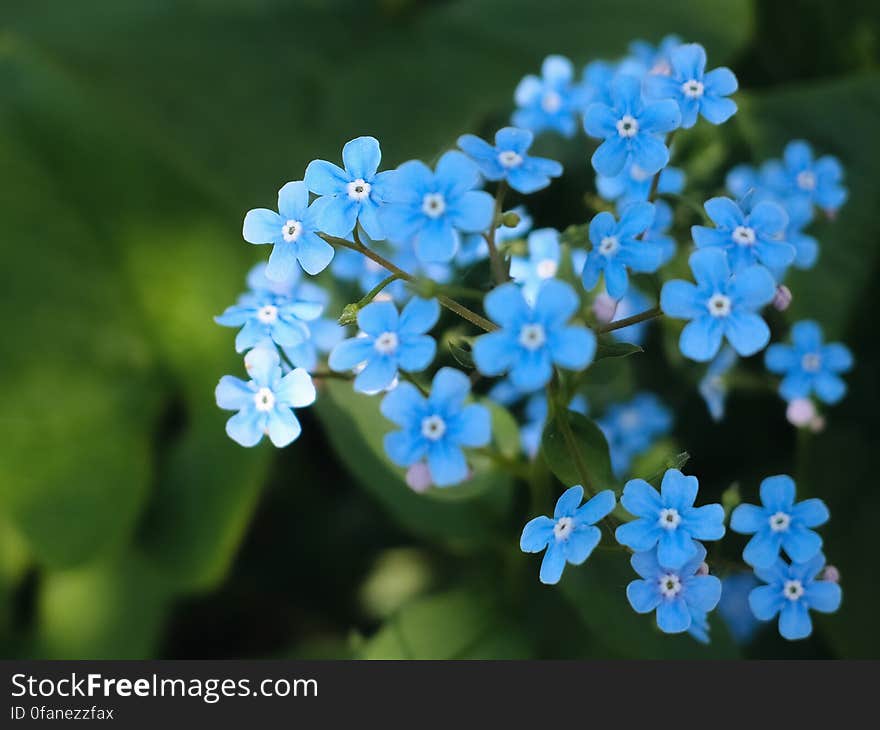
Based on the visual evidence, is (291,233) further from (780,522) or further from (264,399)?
(780,522)

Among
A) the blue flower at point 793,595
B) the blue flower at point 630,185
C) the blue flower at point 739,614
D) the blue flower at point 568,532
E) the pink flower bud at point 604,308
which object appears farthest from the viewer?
the blue flower at point 739,614

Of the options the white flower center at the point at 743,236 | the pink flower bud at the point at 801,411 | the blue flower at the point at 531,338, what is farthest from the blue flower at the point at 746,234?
the pink flower bud at the point at 801,411

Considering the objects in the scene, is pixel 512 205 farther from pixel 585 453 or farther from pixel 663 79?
pixel 585 453

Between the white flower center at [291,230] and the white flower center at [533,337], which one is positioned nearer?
the white flower center at [533,337]

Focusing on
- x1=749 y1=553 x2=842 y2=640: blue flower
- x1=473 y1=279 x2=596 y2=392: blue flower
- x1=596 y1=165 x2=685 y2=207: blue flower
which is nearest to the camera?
x1=473 y1=279 x2=596 y2=392: blue flower

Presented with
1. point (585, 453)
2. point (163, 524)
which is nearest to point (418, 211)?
point (585, 453)

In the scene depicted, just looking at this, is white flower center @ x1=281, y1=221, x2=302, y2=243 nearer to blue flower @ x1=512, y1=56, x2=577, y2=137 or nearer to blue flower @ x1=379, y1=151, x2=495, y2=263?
blue flower @ x1=379, y1=151, x2=495, y2=263

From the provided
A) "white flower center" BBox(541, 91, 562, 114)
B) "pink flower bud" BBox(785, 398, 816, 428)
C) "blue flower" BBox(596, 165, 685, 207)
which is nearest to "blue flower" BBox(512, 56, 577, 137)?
"white flower center" BBox(541, 91, 562, 114)

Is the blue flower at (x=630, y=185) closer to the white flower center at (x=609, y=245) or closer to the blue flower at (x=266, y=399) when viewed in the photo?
the white flower center at (x=609, y=245)
